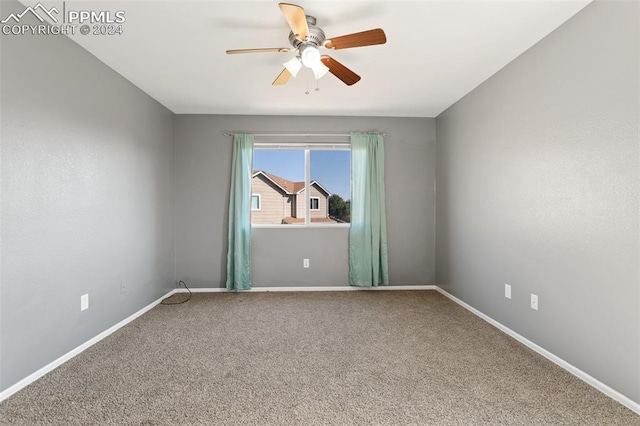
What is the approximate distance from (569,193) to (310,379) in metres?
2.10

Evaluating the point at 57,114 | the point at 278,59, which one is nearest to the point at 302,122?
the point at 278,59

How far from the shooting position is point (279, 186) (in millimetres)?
4379

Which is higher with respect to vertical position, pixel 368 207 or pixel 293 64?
pixel 293 64

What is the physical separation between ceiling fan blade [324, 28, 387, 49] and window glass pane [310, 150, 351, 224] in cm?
230

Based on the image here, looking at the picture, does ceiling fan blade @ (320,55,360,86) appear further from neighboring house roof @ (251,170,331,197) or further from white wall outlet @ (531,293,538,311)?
white wall outlet @ (531,293,538,311)

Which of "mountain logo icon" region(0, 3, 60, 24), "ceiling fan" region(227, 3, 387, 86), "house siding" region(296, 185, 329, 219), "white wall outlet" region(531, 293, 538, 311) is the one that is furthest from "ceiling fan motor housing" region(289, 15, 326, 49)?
A: "white wall outlet" region(531, 293, 538, 311)

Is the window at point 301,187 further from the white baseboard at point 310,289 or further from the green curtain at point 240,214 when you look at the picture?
the white baseboard at point 310,289

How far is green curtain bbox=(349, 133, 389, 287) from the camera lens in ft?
13.5

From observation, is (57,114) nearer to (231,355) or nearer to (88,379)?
(88,379)

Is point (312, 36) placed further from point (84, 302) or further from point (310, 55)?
point (84, 302)

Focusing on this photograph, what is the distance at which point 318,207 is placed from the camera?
14.3 feet

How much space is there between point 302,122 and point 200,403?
11.0ft

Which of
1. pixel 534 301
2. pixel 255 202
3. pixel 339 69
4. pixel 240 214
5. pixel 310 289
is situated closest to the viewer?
pixel 339 69

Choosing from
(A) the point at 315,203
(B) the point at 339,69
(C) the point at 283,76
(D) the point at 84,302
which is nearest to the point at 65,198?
(D) the point at 84,302
